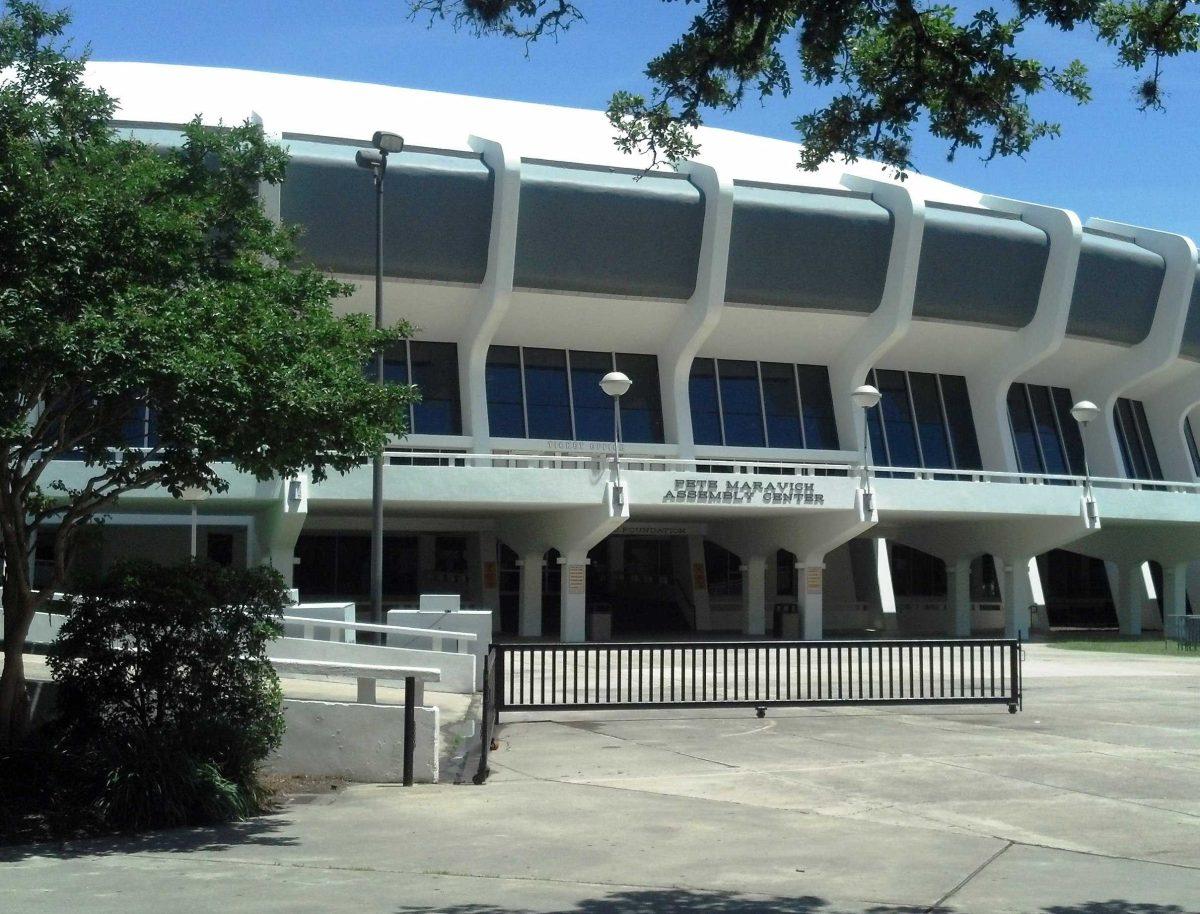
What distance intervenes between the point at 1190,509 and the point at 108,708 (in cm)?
3753

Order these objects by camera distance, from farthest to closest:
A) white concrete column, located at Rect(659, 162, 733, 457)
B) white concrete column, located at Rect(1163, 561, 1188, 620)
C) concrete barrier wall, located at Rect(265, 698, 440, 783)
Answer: white concrete column, located at Rect(1163, 561, 1188, 620) < white concrete column, located at Rect(659, 162, 733, 457) < concrete barrier wall, located at Rect(265, 698, 440, 783)

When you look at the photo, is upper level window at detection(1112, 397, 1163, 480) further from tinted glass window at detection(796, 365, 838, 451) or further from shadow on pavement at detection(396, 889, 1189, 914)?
shadow on pavement at detection(396, 889, 1189, 914)

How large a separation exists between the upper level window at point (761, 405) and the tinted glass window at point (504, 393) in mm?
5592

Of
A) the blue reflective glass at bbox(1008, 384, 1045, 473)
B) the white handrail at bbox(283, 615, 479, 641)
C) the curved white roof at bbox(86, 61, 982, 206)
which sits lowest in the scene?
the white handrail at bbox(283, 615, 479, 641)

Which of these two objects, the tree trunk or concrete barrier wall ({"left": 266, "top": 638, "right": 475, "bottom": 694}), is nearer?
the tree trunk

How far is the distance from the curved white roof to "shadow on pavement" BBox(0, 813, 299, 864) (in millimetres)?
30255

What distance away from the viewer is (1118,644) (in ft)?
126

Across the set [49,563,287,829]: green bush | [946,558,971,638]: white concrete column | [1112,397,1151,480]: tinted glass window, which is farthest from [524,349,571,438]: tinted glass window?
[49,563,287,829]: green bush

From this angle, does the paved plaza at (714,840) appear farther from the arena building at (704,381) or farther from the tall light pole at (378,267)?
the arena building at (704,381)

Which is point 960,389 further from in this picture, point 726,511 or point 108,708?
point 108,708

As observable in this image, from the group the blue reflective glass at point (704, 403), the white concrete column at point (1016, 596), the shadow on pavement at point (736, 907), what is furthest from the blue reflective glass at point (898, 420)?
the shadow on pavement at point (736, 907)

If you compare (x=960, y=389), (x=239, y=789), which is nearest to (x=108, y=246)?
(x=239, y=789)

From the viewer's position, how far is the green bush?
10.8 meters

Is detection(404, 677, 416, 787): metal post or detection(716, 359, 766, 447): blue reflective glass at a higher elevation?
detection(716, 359, 766, 447): blue reflective glass
